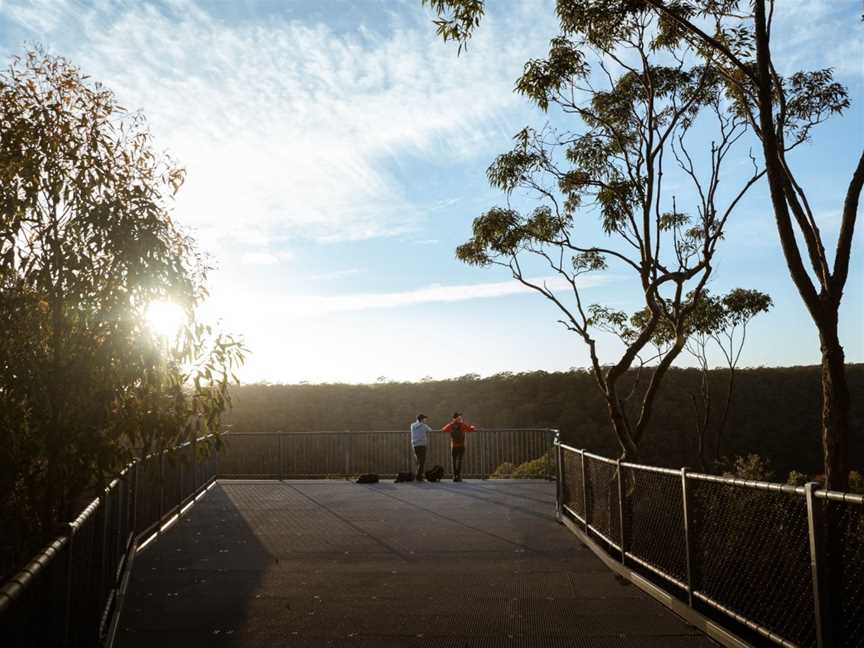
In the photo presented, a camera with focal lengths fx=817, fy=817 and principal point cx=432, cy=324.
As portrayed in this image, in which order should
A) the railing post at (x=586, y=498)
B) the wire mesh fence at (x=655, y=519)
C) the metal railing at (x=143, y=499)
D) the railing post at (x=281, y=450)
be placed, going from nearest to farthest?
the metal railing at (x=143, y=499) → the wire mesh fence at (x=655, y=519) → the railing post at (x=586, y=498) → the railing post at (x=281, y=450)

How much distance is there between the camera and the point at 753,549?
6484mm

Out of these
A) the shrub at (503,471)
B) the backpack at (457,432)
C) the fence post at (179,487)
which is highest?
the backpack at (457,432)

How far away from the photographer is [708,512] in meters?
7.19

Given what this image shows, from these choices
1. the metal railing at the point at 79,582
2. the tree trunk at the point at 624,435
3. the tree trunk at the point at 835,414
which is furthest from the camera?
the tree trunk at the point at 624,435

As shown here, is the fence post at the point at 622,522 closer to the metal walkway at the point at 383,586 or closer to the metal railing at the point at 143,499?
the metal walkway at the point at 383,586

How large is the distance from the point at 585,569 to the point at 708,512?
10.0 feet

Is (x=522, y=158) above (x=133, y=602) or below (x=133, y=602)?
above

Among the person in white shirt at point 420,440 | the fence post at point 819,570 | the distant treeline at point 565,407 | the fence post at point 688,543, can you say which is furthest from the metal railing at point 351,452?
the fence post at point 819,570

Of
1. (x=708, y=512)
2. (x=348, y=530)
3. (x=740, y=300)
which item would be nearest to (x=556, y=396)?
(x=740, y=300)

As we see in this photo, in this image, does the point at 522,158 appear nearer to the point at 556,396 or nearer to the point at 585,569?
the point at 585,569

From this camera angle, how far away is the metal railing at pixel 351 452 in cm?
2600

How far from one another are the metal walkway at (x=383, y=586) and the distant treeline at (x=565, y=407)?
25.9 metres

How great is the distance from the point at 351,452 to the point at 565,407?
1801 cm

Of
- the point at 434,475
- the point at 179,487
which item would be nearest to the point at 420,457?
the point at 434,475
